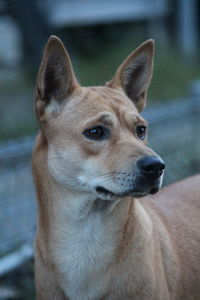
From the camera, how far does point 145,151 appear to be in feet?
12.1

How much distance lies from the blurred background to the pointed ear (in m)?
1.46

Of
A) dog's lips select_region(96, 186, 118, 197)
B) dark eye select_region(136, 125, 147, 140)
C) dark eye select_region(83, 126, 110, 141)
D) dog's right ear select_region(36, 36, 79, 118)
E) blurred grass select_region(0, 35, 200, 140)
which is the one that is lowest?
blurred grass select_region(0, 35, 200, 140)

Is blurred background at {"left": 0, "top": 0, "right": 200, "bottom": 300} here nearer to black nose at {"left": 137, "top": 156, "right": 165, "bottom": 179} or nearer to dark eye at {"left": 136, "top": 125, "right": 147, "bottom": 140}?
dark eye at {"left": 136, "top": 125, "right": 147, "bottom": 140}

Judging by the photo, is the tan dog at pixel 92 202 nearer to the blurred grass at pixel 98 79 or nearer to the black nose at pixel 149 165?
the black nose at pixel 149 165

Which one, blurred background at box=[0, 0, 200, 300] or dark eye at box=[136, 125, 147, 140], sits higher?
dark eye at box=[136, 125, 147, 140]

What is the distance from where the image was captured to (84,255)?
397cm

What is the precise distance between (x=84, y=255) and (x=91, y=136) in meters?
0.71

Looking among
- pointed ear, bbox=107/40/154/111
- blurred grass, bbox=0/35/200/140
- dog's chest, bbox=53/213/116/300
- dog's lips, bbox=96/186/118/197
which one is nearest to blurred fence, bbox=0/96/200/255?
pointed ear, bbox=107/40/154/111

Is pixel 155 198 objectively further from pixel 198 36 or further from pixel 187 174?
pixel 198 36

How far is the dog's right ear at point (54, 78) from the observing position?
12.9 ft

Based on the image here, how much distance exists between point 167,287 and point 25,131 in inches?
224

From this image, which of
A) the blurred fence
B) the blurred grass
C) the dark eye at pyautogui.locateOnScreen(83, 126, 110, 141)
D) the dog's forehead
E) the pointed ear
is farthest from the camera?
the blurred grass

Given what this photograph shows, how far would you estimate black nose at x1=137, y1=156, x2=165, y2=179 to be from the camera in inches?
142

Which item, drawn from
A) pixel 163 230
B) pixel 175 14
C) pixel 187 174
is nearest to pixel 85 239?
pixel 163 230
